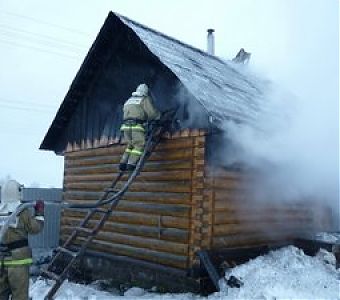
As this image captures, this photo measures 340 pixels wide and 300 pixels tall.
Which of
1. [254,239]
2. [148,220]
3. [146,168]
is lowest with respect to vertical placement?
[254,239]

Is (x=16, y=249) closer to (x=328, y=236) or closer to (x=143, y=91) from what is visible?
(x=143, y=91)

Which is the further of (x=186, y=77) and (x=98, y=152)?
(x=98, y=152)

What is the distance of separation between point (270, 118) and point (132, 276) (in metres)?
4.16

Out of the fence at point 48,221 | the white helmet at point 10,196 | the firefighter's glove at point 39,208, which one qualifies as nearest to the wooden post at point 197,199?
the firefighter's glove at point 39,208

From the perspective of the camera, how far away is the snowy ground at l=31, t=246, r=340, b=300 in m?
6.96

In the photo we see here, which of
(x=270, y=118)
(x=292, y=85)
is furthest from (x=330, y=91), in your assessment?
(x=270, y=118)

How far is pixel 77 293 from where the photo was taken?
8680 mm

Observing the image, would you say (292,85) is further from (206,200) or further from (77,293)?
(77,293)

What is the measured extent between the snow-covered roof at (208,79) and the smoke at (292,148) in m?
0.31

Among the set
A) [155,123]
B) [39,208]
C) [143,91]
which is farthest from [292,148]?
[39,208]

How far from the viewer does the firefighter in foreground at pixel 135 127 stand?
7992 millimetres

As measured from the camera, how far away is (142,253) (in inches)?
344

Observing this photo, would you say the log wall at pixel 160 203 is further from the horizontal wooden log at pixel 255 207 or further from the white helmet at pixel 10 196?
the white helmet at pixel 10 196

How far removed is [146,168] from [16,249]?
3.30m
